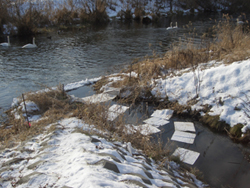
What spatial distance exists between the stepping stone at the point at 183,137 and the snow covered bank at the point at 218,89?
3.39 feet

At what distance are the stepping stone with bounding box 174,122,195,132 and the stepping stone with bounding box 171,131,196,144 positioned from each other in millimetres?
172

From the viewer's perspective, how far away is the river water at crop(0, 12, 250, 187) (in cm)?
400

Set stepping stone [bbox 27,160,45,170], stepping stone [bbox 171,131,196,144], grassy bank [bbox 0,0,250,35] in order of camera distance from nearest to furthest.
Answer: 1. stepping stone [bbox 27,160,45,170]
2. stepping stone [bbox 171,131,196,144]
3. grassy bank [bbox 0,0,250,35]

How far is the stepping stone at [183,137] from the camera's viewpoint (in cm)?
478

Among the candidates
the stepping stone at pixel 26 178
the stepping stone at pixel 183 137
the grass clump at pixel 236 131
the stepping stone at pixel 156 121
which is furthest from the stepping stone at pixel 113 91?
the stepping stone at pixel 26 178

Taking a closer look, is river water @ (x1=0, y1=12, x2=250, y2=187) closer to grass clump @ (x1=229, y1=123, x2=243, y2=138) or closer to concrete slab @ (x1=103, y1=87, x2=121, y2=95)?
grass clump @ (x1=229, y1=123, x2=243, y2=138)

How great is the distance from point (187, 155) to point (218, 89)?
2532 millimetres

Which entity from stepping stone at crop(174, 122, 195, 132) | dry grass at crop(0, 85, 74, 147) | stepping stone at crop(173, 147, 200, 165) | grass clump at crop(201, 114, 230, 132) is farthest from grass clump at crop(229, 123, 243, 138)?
dry grass at crop(0, 85, 74, 147)

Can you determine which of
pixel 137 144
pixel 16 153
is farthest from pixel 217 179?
pixel 16 153

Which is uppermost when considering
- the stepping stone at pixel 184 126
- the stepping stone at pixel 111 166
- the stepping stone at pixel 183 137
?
the stepping stone at pixel 111 166

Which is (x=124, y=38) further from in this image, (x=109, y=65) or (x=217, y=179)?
(x=217, y=179)

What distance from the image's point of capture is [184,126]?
536cm

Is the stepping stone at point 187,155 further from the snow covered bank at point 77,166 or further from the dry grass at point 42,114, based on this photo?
the dry grass at point 42,114

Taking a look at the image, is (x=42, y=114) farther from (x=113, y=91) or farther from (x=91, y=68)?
(x=91, y=68)
